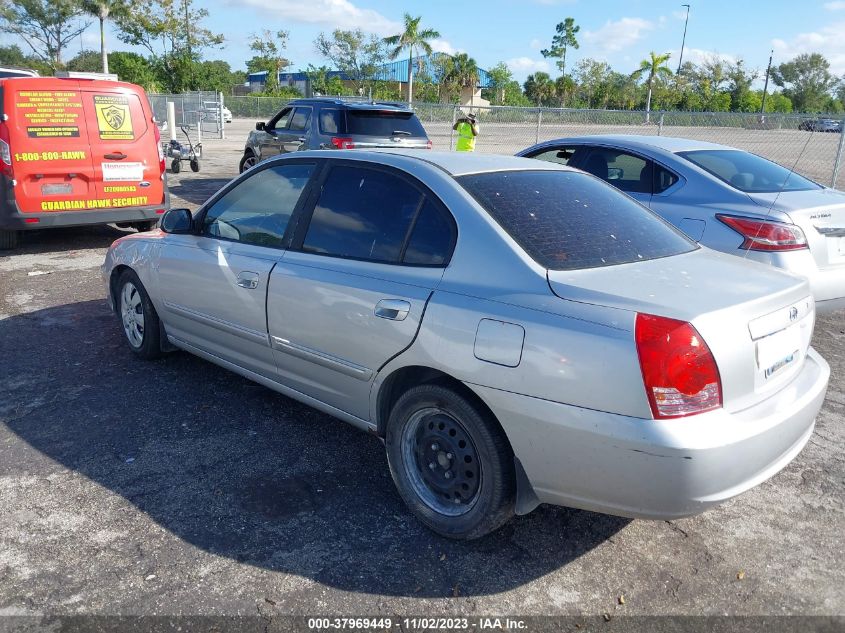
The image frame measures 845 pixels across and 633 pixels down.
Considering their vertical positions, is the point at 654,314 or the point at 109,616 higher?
the point at 654,314

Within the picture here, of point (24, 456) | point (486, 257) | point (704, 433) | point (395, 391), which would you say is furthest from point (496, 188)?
point (24, 456)

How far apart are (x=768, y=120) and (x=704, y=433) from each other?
14.4m

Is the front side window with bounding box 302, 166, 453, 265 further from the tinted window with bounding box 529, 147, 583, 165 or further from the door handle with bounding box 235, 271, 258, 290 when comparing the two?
the tinted window with bounding box 529, 147, 583, 165

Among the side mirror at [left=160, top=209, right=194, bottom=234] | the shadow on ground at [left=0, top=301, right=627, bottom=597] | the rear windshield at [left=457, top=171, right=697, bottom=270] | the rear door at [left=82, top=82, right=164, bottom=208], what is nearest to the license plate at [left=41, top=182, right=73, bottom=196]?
the rear door at [left=82, top=82, right=164, bottom=208]

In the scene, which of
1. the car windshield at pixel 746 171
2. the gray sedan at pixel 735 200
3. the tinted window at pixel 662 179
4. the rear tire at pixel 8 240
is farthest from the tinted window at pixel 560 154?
the rear tire at pixel 8 240

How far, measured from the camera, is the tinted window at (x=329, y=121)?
11719 mm

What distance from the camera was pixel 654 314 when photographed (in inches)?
99.8

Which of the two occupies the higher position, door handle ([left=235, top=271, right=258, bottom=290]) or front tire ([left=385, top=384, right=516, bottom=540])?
door handle ([left=235, top=271, right=258, bottom=290])

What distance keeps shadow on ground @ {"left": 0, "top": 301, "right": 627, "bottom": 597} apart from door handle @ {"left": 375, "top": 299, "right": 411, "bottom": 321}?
94 cm

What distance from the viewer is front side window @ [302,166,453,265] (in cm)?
325

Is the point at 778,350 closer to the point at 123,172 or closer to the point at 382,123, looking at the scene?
the point at 123,172

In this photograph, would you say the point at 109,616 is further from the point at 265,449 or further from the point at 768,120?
the point at 768,120

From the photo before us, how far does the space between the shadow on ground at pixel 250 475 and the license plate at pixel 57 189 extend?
3.44 metres

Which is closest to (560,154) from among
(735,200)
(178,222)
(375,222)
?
(735,200)
